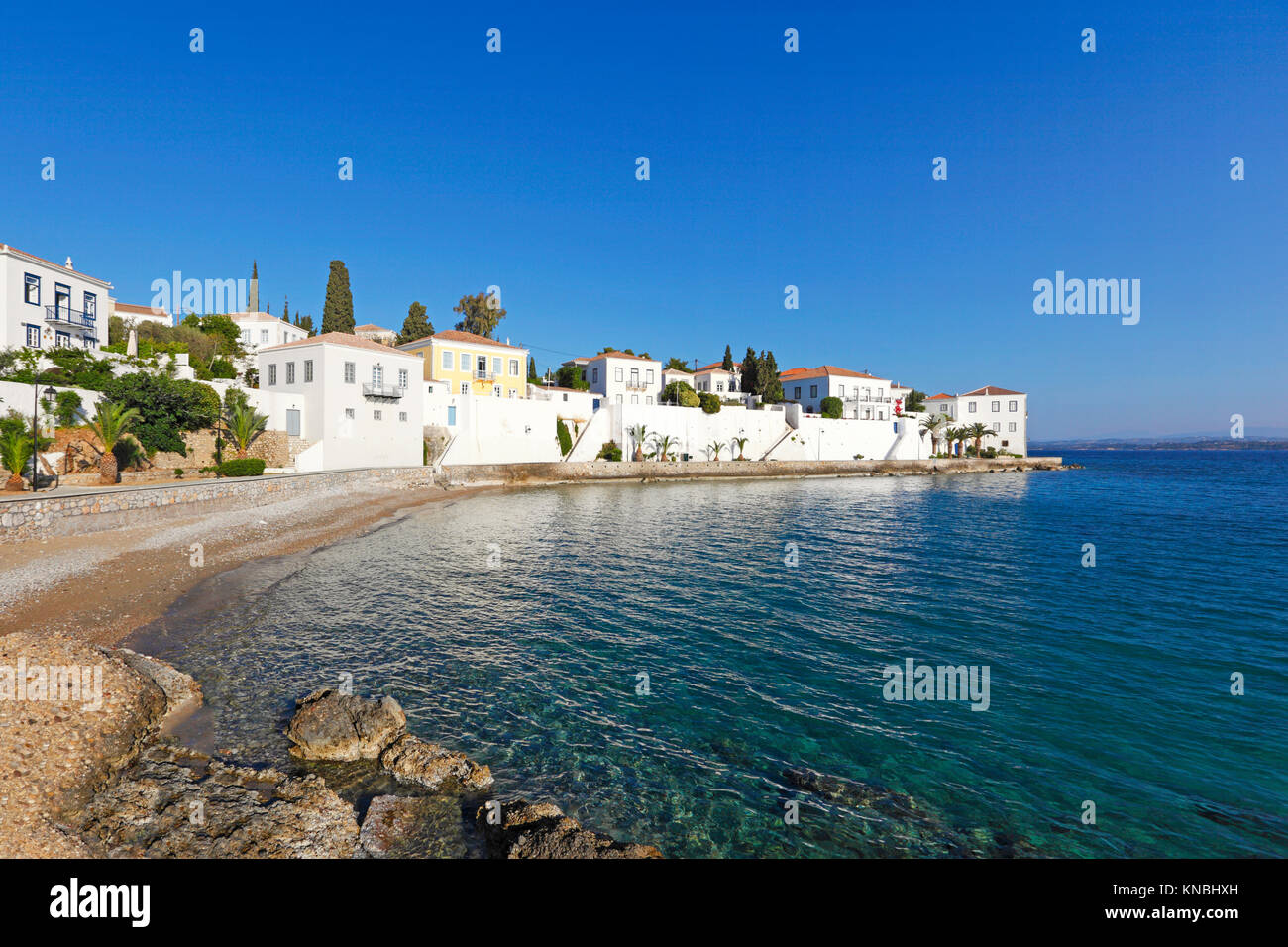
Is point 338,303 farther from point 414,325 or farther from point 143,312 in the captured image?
point 143,312

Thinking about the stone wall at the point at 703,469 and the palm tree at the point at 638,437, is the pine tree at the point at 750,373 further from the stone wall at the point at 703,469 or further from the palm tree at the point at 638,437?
the palm tree at the point at 638,437

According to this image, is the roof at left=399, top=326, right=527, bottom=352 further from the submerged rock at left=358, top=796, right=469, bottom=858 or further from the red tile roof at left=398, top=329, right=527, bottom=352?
the submerged rock at left=358, top=796, right=469, bottom=858

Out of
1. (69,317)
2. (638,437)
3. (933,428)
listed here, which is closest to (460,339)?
(638,437)

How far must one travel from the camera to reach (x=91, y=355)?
35125 millimetres

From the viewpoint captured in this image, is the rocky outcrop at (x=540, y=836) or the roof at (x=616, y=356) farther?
the roof at (x=616, y=356)

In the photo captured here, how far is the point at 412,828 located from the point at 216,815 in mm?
2228

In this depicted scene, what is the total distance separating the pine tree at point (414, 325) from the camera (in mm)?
69312

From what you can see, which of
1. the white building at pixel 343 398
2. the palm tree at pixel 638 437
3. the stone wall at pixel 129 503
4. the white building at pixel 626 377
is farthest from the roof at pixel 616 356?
the stone wall at pixel 129 503

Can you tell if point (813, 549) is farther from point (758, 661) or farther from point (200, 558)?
point (200, 558)

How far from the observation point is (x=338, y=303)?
65688 mm

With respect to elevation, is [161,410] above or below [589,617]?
above

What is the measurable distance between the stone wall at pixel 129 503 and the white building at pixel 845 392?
6704 centimetres
